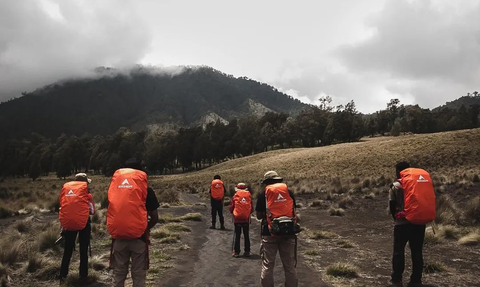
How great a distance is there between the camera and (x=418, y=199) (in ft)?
21.4

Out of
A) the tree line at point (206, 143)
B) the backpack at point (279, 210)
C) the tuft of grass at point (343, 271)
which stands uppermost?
the tree line at point (206, 143)

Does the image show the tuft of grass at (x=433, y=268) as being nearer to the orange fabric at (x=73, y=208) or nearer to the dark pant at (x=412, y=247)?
the dark pant at (x=412, y=247)

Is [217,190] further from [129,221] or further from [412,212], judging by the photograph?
[129,221]

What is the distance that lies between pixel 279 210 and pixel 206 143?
314 feet

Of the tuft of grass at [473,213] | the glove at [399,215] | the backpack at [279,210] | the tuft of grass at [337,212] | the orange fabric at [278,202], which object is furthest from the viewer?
the tuft of grass at [337,212]

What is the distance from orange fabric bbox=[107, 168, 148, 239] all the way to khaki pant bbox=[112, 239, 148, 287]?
217 millimetres

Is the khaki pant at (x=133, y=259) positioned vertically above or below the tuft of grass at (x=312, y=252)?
above

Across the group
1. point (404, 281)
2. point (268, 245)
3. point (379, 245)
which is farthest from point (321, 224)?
point (268, 245)

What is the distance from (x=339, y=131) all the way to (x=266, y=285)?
101m

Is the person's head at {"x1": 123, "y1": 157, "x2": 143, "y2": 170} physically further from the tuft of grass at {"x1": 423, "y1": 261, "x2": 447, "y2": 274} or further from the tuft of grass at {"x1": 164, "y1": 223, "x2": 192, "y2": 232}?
the tuft of grass at {"x1": 164, "y1": 223, "x2": 192, "y2": 232}

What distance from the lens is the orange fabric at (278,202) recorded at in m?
6.11

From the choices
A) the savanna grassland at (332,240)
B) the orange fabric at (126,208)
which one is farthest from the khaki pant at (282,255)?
the orange fabric at (126,208)

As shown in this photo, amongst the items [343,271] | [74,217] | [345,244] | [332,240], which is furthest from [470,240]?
[74,217]

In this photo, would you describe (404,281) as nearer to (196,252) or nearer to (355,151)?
(196,252)
